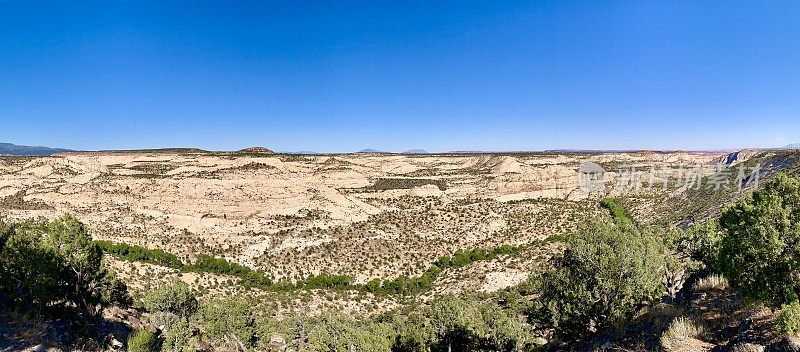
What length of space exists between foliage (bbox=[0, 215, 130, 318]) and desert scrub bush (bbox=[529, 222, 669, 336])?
59.1 feet

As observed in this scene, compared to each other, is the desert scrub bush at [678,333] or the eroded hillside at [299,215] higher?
the desert scrub bush at [678,333]

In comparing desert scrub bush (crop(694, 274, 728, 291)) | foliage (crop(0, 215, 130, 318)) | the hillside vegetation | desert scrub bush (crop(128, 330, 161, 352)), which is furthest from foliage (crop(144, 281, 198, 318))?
desert scrub bush (crop(694, 274, 728, 291))

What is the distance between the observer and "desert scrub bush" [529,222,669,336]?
13.6 meters

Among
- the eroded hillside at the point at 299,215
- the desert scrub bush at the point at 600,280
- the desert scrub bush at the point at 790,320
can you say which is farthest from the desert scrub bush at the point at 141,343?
the eroded hillside at the point at 299,215

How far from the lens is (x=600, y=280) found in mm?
13609

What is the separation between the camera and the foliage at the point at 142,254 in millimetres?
35844

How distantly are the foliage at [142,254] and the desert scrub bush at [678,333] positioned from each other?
115 ft

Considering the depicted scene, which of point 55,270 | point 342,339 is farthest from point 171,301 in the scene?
point 342,339

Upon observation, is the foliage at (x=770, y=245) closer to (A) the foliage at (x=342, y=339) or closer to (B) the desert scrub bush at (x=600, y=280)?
(B) the desert scrub bush at (x=600, y=280)

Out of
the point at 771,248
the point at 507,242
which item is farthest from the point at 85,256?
the point at 507,242

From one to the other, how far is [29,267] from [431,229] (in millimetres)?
35874

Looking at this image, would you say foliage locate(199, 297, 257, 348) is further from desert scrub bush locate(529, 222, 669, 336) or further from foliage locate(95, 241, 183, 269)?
foliage locate(95, 241, 183, 269)

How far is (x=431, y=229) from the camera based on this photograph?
157 ft

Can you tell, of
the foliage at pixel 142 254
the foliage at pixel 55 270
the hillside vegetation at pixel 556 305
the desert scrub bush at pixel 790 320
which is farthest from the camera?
the foliage at pixel 142 254
